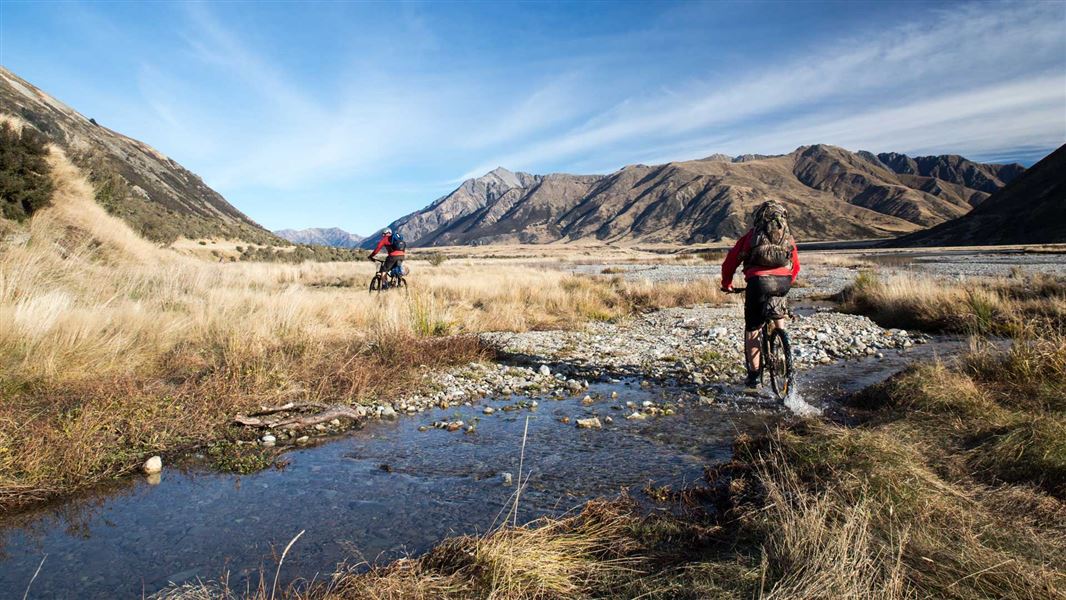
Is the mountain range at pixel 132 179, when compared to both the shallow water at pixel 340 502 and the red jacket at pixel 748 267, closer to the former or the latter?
the shallow water at pixel 340 502

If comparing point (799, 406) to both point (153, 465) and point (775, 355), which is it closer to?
point (775, 355)

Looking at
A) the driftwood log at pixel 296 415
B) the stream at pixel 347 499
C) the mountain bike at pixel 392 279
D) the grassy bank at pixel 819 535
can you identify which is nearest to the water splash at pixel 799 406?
the stream at pixel 347 499

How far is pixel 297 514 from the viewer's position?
161 inches

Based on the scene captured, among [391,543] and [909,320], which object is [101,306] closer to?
[391,543]

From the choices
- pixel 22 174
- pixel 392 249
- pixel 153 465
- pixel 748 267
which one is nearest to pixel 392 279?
pixel 392 249

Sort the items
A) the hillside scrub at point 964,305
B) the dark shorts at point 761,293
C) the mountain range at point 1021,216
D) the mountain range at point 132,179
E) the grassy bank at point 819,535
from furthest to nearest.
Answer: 1. the mountain range at point 1021,216
2. the mountain range at point 132,179
3. the hillside scrub at point 964,305
4. the dark shorts at point 761,293
5. the grassy bank at point 819,535

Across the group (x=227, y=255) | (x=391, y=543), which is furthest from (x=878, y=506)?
(x=227, y=255)

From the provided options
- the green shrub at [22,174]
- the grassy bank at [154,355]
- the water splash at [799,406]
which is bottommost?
the water splash at [799,406]

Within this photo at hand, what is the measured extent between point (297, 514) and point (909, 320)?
47.2 ft

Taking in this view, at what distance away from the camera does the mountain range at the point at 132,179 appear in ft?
82.1

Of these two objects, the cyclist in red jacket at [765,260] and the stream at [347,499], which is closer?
the stream at [347,499]

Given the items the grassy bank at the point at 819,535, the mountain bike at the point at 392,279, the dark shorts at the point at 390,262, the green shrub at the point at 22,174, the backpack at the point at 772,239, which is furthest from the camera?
the mountain bike at the point at 392,279

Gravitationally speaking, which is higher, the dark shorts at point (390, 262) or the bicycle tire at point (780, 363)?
the dark shorts at point (390, 262)

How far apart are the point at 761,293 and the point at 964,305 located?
883 centimetres
